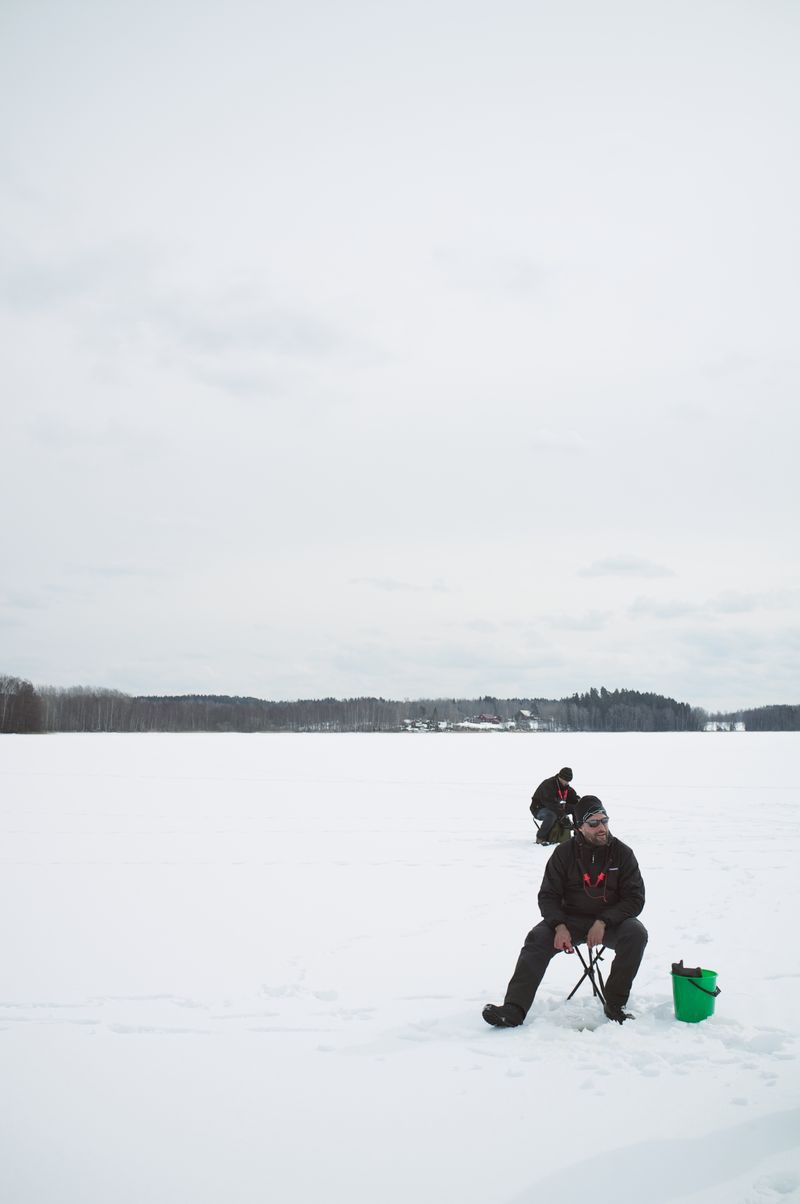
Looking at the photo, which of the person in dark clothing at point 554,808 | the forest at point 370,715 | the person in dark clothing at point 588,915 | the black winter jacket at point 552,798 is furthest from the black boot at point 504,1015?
the forest at point 370,715

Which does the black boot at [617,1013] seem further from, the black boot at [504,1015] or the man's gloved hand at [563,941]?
the black boot at [504,1015]

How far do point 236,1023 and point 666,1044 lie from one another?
2381mm

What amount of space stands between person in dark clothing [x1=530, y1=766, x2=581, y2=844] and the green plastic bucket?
6560 millimetres

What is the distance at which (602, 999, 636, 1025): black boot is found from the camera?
185 inches

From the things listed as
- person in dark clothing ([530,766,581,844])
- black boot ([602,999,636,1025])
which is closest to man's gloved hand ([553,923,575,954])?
black boot ([602,999,636,1025])

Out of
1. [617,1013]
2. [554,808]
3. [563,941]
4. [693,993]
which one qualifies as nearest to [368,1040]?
[563,941]

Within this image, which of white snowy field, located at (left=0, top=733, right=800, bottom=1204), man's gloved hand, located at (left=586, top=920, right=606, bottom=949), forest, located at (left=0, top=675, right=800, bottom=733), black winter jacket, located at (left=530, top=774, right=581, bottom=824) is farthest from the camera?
forest, located at (left=0, top=675, right=800, bottom=733)

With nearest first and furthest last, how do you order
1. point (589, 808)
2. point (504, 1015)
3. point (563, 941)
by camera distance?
1. point (504, 1015)
2. point (563, 941)
3. point (589, 808)

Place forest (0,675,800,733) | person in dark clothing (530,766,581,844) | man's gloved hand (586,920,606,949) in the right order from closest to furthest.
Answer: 1. man's gloved hand (586,920,606,949)
2. person in dark clothing (530,766,581,844)
3. forest (0,675,800,733)

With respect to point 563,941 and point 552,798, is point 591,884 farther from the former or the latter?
point 552,798

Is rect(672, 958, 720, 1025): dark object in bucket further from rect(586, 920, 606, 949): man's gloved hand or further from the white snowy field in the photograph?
rect(586, 920, 606, 949): man's gloved hand

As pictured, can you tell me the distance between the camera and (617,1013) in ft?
15.4

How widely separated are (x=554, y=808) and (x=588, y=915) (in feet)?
22.1

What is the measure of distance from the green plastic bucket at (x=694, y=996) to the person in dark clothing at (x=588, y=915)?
26cm
